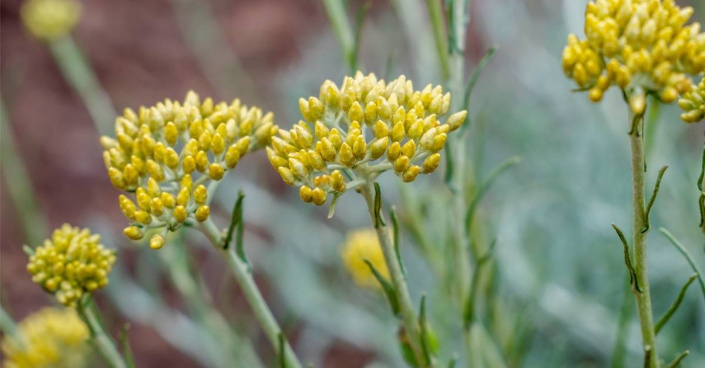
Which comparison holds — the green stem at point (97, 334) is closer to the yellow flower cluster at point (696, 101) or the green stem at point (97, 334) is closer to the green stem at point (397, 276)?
the green stem at point (397, 276)

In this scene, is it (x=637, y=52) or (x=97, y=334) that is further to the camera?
(x=97, y=334)

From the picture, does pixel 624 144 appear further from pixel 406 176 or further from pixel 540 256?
pixel 406 176

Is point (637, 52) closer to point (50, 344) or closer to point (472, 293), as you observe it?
point (472, 293)

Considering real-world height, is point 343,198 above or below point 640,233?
above

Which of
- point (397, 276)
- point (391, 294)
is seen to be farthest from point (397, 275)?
point (391, 294)

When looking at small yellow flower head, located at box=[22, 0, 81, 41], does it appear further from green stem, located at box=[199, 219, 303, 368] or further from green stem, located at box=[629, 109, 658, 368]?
green stem, located at box=[629, 109, 658, 368]

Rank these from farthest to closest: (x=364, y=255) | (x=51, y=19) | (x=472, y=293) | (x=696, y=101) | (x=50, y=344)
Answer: (x=51, y=19) → (x=364, y=255) → (x=50, y=344) → (x=472, y=293) → (x=696, y=101)
